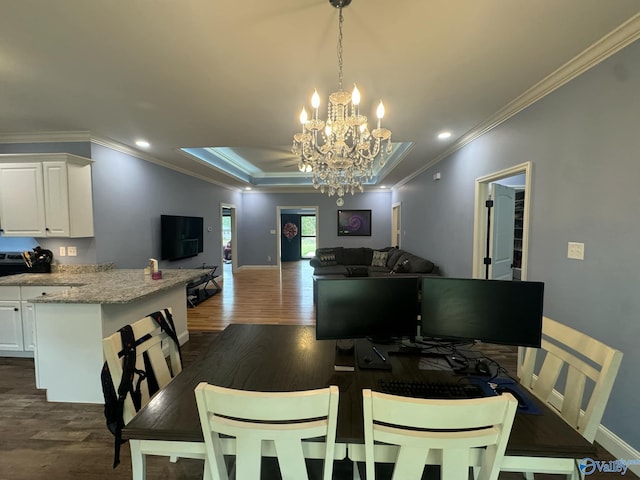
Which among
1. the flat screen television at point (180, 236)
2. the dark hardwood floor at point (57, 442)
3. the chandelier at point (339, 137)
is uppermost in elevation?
the chandelier at point (339, 137)

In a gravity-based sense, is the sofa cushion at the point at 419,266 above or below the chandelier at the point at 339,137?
below

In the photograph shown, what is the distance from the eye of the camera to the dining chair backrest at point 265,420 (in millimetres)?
806

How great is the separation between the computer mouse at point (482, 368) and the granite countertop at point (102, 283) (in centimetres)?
248

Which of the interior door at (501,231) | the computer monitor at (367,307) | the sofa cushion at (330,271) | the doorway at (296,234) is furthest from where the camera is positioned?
the doorway at (296,234)

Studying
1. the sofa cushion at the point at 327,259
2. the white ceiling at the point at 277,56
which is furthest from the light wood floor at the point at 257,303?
the white ceiling at the point at 277,56

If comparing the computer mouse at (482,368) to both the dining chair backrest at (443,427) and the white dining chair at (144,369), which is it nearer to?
the dining chair backrest at (443,427)

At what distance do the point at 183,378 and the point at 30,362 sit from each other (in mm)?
3107

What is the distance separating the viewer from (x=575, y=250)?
2.04 meters

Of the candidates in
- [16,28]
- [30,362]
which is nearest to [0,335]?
[30,362]

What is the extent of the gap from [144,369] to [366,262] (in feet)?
20.8

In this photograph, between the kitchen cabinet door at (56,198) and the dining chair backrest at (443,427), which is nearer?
the dining chair backrest at (443,427)

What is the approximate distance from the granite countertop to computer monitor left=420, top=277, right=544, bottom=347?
7.47 ft

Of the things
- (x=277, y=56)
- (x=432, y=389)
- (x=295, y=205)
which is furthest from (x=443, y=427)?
(x=295, y=205)

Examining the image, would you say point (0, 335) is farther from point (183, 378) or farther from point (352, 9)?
point (352, 9)
